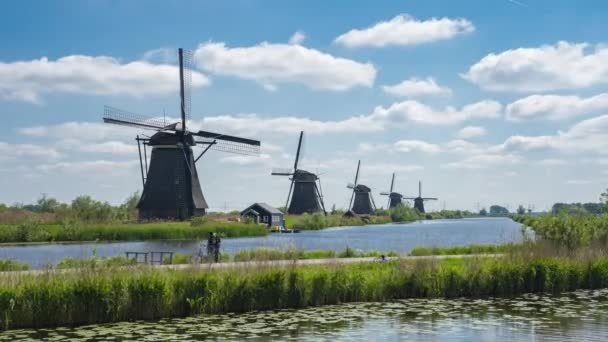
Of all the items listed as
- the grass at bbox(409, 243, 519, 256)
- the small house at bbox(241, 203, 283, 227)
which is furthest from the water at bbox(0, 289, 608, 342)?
the small house at bbox(241, 203, 283, 227)

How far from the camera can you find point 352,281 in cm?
1859

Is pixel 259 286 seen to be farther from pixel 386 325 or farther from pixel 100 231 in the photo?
pixel 100 231

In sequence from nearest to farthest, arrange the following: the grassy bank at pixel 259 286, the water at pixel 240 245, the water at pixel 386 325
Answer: the water at pixel 386 325
the grassy bank at pixel 259 286
the water at pixel 240 245

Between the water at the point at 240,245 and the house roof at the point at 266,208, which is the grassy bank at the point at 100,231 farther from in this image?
the house roof at the point at 266,208

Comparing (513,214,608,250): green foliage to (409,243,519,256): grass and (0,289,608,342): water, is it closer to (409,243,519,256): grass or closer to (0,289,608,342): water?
(409,243,519,256): grass

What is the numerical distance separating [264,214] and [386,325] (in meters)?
61.7

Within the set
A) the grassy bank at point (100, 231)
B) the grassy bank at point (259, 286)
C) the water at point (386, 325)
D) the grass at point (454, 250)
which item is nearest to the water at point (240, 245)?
the grass at point (454, 250)

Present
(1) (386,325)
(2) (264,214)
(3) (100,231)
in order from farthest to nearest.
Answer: (2) (264,214) < (3) (100,231) < (1) (386,325)

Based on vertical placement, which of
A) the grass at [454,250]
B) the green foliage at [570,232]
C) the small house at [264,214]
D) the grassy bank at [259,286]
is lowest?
the grassy bank at [259,286]

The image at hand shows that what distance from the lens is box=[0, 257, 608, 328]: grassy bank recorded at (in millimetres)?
14547

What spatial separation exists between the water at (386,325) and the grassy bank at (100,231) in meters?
32.7

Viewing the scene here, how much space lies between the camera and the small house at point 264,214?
249 ft

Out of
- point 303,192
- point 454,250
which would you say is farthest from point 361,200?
point 454,250

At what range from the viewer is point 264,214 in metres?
76.3
